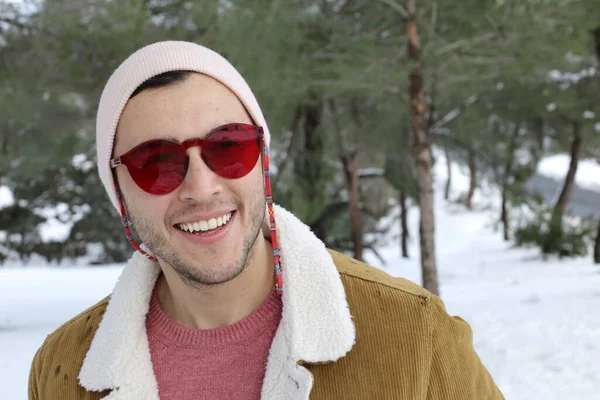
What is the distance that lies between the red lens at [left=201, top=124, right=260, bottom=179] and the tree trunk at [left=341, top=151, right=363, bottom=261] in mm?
10043

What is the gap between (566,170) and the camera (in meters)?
27.7

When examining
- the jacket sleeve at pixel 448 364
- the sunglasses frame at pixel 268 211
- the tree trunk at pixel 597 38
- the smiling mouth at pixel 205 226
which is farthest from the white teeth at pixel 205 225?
the tree trunk at pixel 597 38

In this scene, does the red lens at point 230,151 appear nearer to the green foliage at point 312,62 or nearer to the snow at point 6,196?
the green foliage at point 312,62

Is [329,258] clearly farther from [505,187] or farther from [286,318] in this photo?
[505,187]

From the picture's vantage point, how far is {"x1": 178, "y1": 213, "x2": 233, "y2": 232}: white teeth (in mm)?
1338

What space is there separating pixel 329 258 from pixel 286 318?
7.3 inches

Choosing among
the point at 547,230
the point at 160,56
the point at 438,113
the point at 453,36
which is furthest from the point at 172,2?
the point at 547,230

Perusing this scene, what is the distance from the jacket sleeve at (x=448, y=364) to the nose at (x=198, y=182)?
1.77ft

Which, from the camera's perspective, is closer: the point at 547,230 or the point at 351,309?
the point at 351,309

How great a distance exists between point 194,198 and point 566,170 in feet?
95.3

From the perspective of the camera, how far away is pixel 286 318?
1.35 meters

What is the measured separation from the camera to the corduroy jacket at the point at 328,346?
1.27 m

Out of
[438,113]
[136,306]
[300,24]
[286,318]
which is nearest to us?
[286,318]

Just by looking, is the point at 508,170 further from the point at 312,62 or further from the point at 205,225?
the point at 205,225
